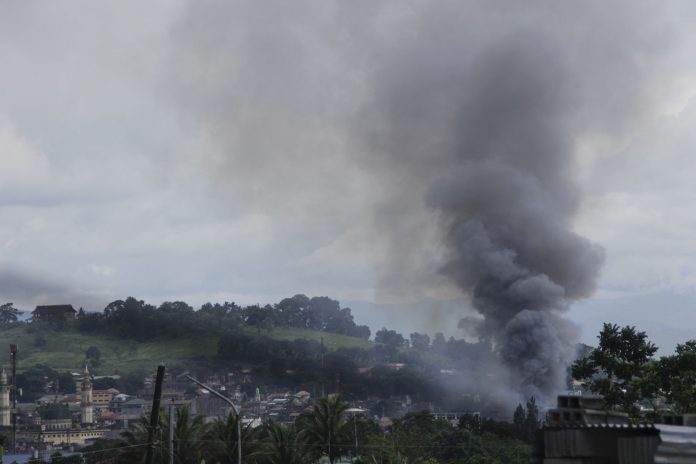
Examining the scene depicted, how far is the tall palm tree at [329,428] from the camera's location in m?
91.3

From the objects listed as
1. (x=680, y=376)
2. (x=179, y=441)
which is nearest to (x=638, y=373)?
(x=680, y=376)

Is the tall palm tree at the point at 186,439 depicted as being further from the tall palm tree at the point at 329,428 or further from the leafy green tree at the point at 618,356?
the leafy green tree at the point at 618,356

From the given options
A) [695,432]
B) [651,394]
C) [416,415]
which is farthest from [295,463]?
[695,432]

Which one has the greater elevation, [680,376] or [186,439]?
[680,376]

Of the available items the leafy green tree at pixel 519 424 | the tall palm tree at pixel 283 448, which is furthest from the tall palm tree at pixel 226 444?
the leafy green tree at pixel 519 424

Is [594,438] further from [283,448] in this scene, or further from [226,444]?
[283,448]

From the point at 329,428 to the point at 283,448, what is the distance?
7.28m

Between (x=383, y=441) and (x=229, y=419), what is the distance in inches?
1184

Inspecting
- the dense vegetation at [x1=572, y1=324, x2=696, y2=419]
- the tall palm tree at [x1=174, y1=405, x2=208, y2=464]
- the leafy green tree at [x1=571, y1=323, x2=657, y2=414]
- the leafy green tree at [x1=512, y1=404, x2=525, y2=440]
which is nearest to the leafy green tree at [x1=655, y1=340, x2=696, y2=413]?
the dense vegetation at [x1=572, y1=324, x2=696, y2=419]

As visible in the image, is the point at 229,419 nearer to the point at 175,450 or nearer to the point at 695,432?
the point at 175,450

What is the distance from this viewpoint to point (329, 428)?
301 feet

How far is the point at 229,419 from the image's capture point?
84062 millimetres

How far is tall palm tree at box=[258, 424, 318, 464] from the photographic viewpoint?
85.4 metres

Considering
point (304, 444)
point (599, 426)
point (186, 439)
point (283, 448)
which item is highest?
point (599, 426)
